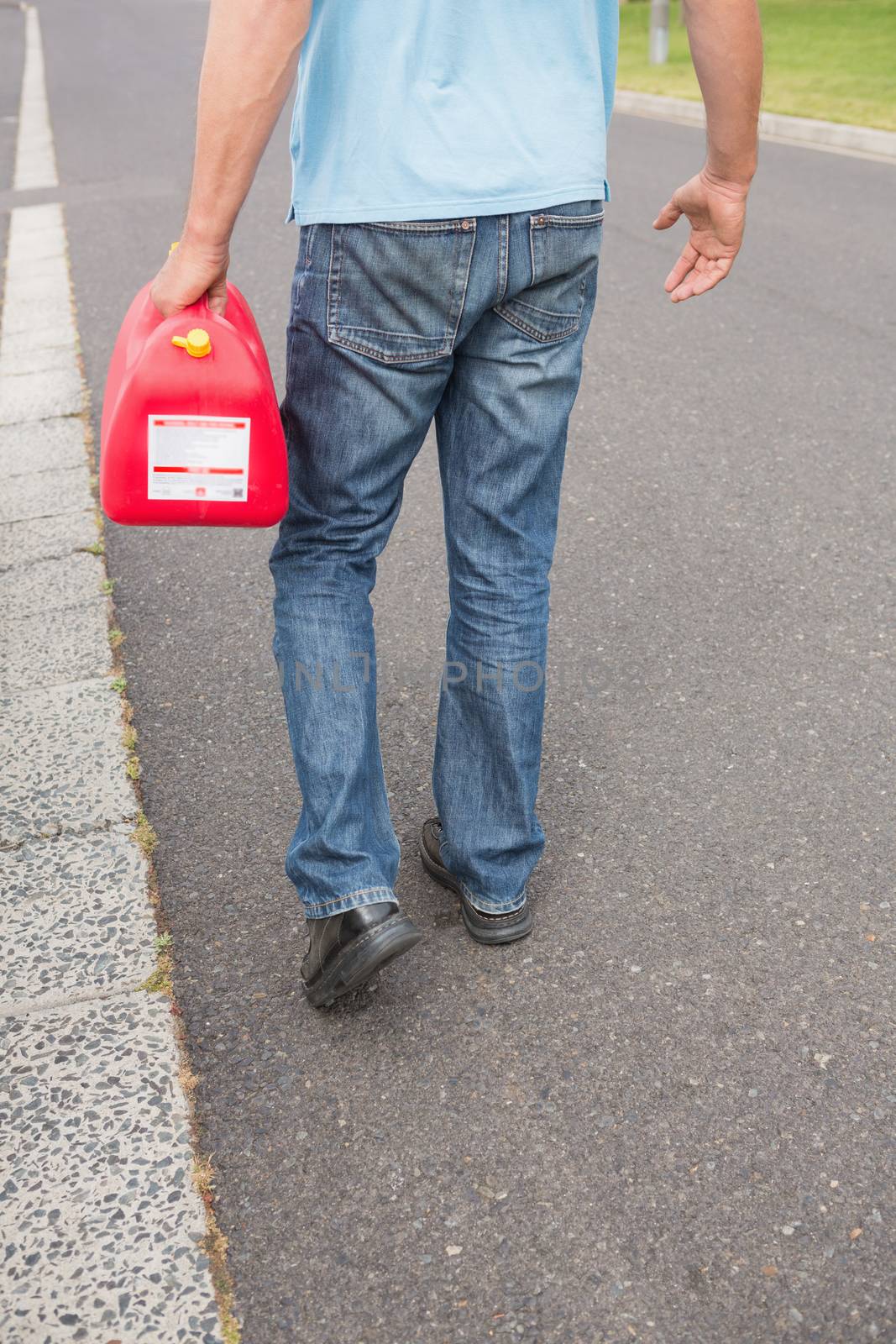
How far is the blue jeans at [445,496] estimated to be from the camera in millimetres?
1866

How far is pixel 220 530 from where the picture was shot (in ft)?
13.2

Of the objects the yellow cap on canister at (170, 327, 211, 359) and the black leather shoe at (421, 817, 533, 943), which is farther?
the black leather shoe at (421, 817, 533, 943)

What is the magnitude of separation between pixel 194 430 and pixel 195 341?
0.41ft

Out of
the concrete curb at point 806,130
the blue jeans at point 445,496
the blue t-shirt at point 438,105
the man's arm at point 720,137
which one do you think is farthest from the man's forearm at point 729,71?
the concrete curb at point 806,130

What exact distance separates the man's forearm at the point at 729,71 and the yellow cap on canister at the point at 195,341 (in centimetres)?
83

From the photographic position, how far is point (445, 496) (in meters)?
2.17

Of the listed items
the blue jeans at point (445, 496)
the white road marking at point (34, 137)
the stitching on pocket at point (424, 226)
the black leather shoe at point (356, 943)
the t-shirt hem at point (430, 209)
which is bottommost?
the white road marking at point (34, 137)

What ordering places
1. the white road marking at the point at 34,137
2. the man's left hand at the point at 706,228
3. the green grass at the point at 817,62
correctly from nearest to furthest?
the man's left hand at the point at 706,228
the white road marking at the point at 34,137
the green grass at the point at 817,62

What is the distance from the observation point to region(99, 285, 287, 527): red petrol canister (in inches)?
73.6

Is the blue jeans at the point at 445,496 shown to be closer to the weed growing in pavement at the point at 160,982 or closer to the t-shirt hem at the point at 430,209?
the t-shirt hem at the point at 430,209

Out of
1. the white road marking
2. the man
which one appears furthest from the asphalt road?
the white road marking

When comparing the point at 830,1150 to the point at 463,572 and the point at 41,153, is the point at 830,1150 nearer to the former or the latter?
the point at 463,572

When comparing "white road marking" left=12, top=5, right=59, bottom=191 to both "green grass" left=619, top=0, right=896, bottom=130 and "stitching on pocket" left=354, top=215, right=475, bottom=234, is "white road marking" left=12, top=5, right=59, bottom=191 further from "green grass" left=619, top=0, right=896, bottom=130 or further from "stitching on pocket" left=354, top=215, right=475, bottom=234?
"stitching on pocket" left=354, top=215, right=475, bottom=234

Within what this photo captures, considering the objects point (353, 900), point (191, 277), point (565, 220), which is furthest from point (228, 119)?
point (353, 900)
